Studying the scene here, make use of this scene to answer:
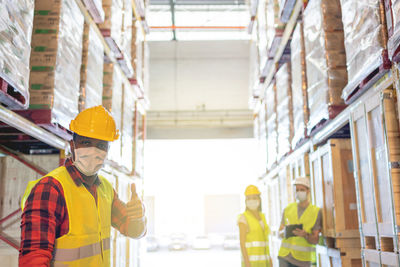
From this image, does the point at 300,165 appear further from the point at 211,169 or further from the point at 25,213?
the point at 211,169

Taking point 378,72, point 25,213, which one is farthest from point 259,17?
point 25,213

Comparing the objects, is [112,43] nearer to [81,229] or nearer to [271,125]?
[271,125]

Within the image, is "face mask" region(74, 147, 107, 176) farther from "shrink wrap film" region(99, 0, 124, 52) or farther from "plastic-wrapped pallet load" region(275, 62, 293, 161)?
"plastic-wrapped pallet load" region(275, 62, 293, 161)

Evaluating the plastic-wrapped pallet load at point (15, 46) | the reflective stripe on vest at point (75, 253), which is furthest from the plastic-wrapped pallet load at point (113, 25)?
the reflective stripe on vest at point (75, 253)

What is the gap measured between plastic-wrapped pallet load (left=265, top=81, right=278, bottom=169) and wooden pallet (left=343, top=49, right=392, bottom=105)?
3836mm

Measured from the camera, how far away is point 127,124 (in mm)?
8562

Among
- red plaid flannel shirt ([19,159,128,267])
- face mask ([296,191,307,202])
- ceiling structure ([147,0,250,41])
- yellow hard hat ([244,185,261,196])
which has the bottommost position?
red plaid flannel shirt ([19,159,128,267])

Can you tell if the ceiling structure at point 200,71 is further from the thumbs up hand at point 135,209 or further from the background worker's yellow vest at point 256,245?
the thumbs up hand at point 135,209

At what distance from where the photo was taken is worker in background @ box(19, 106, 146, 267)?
234cm

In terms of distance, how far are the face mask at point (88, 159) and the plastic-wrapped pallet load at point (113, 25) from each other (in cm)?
424

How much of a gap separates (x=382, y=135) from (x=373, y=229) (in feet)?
3.13

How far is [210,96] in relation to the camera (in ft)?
52.7

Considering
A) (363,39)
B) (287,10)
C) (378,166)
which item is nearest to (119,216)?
(378,166)

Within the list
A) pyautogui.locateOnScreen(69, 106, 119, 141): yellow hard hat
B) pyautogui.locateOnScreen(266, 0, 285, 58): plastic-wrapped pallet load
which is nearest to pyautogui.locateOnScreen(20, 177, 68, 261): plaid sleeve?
pyautogui.locateOnScreen(69, 106, 119, 141): yellow hard hat
